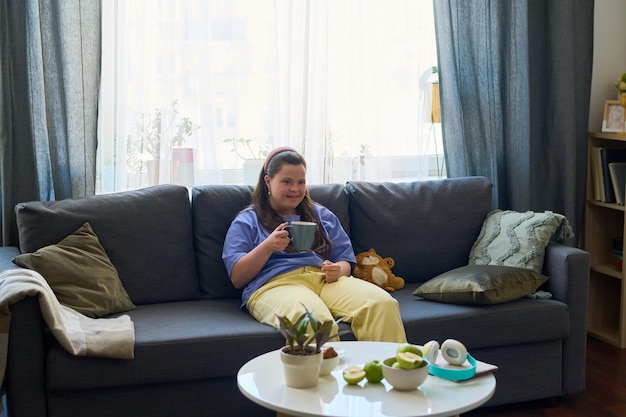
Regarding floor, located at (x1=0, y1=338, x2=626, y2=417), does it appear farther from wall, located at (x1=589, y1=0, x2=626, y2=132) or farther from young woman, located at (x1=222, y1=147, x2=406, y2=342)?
wall, located at (x1=589, y1=0, x2=626, y2=132)

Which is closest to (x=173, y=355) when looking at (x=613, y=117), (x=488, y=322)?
(x=488, y=322)

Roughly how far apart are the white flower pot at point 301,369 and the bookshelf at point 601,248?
236 cm

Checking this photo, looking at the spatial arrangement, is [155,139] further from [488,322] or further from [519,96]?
[519,96]

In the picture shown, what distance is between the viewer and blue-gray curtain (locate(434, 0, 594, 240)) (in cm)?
379

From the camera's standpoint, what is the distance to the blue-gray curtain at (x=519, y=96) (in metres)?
3.79

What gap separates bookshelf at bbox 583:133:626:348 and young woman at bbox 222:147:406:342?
149cm

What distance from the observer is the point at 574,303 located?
306cm

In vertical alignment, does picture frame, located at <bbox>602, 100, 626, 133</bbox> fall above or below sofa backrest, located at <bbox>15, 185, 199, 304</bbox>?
above

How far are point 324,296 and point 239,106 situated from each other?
1.06 meters

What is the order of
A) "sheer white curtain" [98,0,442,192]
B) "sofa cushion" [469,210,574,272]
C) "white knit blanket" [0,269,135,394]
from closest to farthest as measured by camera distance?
"white knit blanket" [0,269,135,394] < "sofa cushion" [469,210,574,272] < "sheer white curtain" [98,0,442,192]

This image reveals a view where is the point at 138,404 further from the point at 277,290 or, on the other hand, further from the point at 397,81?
the point at 397,81

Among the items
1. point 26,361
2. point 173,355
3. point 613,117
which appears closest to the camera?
point 26,361

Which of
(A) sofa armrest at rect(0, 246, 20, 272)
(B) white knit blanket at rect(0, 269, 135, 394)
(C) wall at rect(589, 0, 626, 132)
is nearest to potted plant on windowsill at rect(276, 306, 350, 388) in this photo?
(B) white knit blanket at rect(0, 269, 135, 394)

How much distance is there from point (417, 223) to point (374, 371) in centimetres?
143
